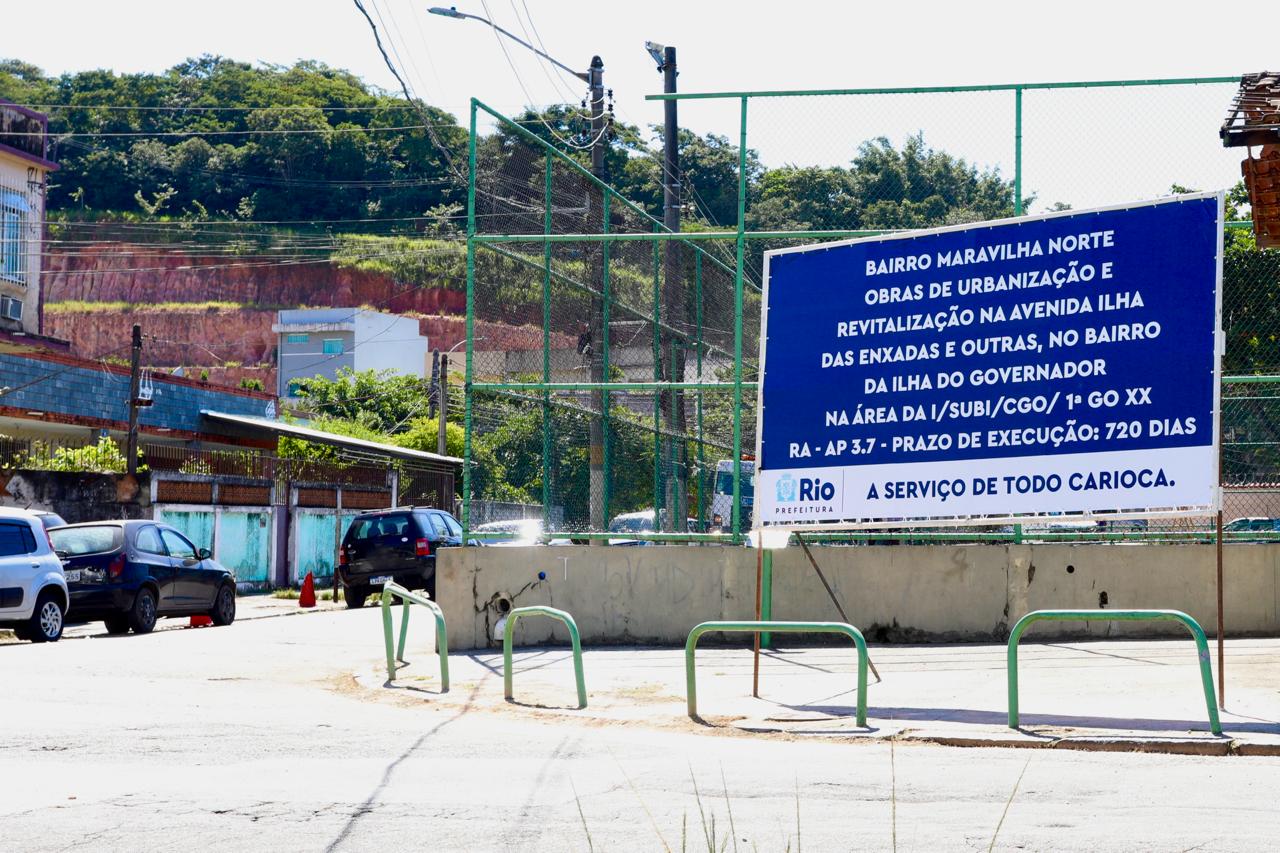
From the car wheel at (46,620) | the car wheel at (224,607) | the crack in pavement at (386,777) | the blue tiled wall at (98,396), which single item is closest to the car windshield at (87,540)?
the car wheel at (46,620)

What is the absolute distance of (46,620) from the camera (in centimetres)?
1769

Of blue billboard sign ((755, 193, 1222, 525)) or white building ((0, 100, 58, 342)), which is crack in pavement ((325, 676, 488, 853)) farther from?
white building ((0, 100, 58, 342))

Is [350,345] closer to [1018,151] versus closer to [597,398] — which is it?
[597,398]

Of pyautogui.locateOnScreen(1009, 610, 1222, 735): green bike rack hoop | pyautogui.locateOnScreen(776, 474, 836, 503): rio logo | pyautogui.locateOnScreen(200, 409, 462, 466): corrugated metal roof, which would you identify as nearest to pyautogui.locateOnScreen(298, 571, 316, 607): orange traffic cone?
pyautogui.locateOnScreen(200, 409, 462, 466): corrugated metal roof

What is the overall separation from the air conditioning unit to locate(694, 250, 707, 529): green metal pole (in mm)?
38560

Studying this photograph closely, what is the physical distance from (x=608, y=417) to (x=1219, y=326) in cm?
780

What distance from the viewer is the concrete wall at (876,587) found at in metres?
13.7

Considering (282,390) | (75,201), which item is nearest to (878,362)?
(282,390)

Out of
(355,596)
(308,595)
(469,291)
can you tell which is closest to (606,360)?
(469,291)

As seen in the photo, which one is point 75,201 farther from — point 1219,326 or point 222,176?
point 1219,326

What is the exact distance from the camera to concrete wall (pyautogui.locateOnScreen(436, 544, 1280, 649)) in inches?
539

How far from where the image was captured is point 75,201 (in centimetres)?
11319

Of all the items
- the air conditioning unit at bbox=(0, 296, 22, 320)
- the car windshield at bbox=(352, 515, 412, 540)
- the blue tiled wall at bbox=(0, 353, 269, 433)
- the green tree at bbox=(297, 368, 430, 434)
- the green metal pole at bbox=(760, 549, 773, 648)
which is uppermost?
the air conditioning unit at bbox=(0, 296, 22, 320)

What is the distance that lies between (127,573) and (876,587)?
1040 centimetres
